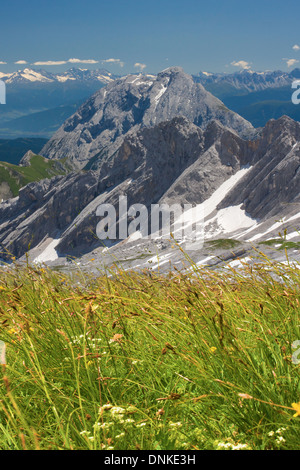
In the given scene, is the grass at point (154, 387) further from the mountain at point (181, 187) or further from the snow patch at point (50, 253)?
the snow patch at point (50, 253)

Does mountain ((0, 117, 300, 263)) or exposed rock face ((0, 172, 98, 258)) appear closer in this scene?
mountain ((0, 117, 300, 263))

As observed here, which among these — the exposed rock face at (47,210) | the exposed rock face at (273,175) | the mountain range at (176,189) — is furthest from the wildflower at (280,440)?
the exposed rock face at (47,210)

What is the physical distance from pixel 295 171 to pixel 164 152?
53.2 meters

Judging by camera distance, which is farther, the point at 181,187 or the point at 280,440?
the point at 181,187

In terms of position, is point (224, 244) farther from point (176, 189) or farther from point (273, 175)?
point (176, 189)

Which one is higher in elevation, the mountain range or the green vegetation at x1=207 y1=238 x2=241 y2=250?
the mountain range

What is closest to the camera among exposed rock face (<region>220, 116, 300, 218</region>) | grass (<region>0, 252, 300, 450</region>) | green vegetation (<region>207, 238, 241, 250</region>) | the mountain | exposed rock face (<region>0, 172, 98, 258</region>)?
grass (<region>0, 252, 300, 450</region>)

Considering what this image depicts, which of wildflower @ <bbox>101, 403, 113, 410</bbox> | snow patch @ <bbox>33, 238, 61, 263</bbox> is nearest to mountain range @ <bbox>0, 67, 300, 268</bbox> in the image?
snow patch @ <bbox>33, 238, 61, 263</bbox>

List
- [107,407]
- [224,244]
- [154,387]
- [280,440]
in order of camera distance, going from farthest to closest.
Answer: [224,244] → [154,387] → [107,407] → [280,440]

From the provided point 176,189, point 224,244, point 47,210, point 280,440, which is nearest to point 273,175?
point 176,189

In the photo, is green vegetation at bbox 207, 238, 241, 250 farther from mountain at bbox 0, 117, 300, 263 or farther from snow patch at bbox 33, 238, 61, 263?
snow patch at bbox 33, 238, 61, 263

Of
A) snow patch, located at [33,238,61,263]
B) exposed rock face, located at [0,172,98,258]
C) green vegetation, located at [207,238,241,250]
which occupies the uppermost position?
exposed rock face, located at [0,172,98,258]

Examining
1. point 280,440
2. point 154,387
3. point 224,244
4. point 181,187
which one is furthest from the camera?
point 181,187

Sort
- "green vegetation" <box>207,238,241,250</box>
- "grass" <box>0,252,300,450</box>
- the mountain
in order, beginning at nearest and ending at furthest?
"grass" <box>0,252,300,450</box> → "green vegetation" <box>207,238,241,250</box> → the mountain
